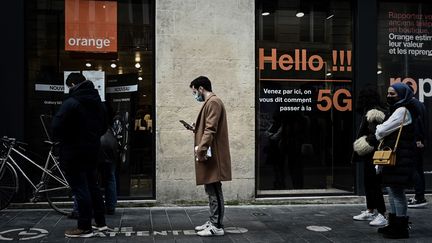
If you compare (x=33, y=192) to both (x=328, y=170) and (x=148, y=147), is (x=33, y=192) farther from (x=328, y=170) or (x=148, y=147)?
(x=328, y=170)

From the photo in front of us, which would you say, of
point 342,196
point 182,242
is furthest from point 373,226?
point 182,242

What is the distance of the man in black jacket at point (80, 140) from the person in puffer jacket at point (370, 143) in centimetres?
362

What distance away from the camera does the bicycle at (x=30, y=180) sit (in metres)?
8.09

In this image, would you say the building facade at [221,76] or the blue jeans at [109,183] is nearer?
the blue jeans at [109,183]

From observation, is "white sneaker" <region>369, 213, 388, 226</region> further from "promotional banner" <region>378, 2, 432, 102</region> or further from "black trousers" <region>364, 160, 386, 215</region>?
"promotional banner" <region>378, 2, 432, 102</region>

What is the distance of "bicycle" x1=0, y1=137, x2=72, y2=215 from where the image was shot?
26.6ft

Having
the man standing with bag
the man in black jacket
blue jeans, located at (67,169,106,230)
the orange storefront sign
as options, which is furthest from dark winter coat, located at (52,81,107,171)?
the orange storefront sign

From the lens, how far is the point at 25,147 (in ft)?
28.3

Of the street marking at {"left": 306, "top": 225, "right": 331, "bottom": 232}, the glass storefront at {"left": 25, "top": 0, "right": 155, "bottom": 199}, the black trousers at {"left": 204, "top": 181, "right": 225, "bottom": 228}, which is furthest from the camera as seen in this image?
the glass storefront at {"left": 25, "top": 0, "right": 155, "bottom": 199}

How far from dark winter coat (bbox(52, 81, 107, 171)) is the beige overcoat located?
1329 mm

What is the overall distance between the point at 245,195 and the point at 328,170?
1739mm

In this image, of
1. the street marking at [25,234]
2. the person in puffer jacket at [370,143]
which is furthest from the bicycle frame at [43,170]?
the person in puffer jacket at [370,143]

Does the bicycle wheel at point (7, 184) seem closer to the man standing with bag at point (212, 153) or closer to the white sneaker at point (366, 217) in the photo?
the man standing with bag at point (212, 153)

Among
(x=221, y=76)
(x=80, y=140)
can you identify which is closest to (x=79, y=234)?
(x=80, y=140)
